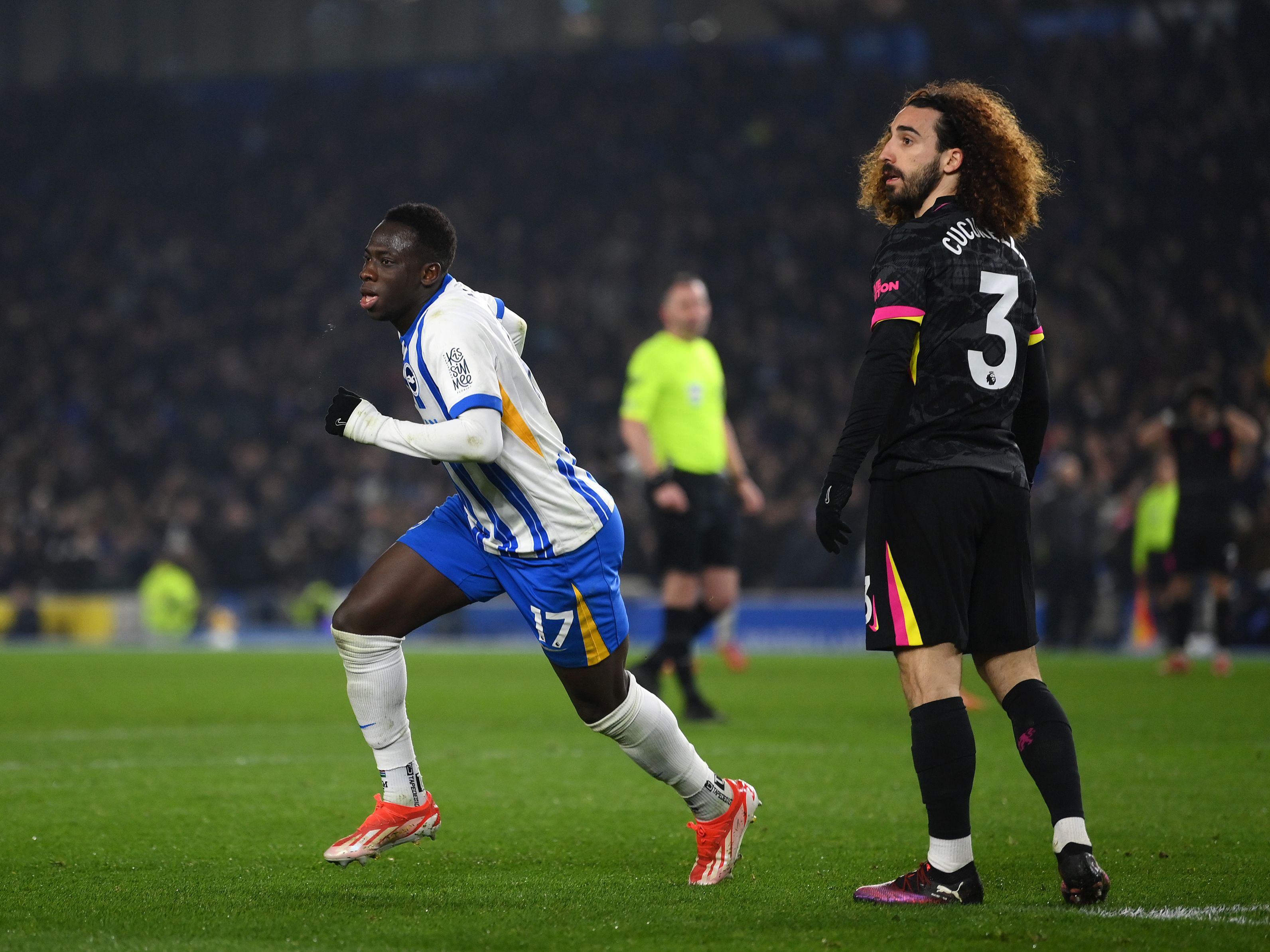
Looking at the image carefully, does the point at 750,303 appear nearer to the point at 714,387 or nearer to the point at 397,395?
the point at 397,395

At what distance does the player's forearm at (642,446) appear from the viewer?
904cm

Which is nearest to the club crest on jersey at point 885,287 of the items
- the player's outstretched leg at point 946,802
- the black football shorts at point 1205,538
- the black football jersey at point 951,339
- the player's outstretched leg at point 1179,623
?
the black football jersey at point 951,339

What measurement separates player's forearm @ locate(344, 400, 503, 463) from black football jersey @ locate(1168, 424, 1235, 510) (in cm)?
924

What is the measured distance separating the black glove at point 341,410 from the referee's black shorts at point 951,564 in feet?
4.72

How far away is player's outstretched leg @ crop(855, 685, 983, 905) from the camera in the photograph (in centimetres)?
395

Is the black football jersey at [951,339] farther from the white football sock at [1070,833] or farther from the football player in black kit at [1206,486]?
the football player in black kit at [1206,486]

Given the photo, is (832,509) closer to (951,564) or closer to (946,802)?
(951,564)

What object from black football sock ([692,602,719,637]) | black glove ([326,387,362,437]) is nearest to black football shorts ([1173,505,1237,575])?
black football sock ([692,602,719,637])

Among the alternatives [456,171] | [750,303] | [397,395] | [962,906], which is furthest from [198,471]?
[962,906]

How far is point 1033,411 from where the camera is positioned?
4309 millimetres

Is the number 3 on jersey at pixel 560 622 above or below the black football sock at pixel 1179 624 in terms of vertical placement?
above

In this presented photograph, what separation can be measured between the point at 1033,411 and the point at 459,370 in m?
1.60

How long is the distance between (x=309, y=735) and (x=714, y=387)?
313cm

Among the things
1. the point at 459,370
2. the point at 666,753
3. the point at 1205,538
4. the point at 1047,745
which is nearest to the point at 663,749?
the point at 666,753
